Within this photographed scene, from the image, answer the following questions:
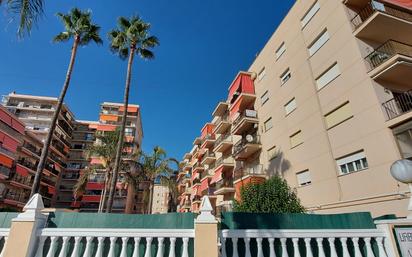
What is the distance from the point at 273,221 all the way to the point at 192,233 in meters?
1.67

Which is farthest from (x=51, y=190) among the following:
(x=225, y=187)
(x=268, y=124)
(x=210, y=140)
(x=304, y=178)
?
(x=304, y=178)

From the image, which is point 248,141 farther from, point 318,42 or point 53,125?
point 53,125

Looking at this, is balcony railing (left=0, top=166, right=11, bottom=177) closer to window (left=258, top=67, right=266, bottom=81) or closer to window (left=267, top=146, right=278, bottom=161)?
window (left=267, top=146, right=278, bottom=161)

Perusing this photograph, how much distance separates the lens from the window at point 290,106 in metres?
17.0

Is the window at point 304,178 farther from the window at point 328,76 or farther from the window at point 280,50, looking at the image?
the window at point 280,50

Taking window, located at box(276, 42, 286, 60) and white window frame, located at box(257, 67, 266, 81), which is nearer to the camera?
window, located at box(276, 42, 286, 60)

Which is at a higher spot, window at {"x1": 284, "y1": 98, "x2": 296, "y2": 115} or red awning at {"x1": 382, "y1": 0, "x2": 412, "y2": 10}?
red awning at {"x1": 382, "y1": 0, "x2": 412, "y2": 10}

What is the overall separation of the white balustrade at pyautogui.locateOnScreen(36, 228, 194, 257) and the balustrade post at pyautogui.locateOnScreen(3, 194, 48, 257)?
0.13 metres

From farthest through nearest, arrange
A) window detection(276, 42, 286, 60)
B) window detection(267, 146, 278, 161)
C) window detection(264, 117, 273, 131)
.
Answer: window detection(264, 117, 273, 131) < window detection(276, 42, 286, 60) < window detection(267, 146, 278, 161)

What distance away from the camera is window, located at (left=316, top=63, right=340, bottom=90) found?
13.4m

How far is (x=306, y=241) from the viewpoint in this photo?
414cm

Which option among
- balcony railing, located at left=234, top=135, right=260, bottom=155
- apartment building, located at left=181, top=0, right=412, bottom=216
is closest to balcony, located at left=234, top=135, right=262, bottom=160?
balcony railing, located at left=234, top=135, right=260, bottom=155

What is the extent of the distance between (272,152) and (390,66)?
10.5 meters

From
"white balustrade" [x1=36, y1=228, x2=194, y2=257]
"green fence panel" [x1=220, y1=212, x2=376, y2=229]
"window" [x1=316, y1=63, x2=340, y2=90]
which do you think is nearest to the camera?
"white balustrade" [x1=36, y1=228, x2=194, y2=257]
